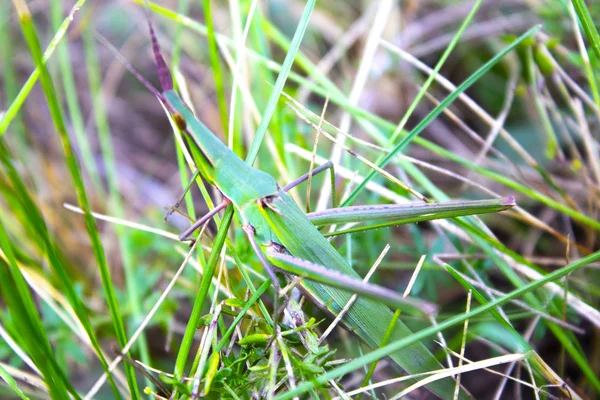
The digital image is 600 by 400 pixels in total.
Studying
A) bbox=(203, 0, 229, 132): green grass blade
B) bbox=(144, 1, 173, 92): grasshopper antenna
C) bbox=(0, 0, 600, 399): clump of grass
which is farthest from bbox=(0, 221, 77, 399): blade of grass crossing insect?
bbox=(203, 0, 229, 132): green grass blade

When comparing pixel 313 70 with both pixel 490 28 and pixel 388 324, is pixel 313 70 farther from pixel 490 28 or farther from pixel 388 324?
pixel 490 28

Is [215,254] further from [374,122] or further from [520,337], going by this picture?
[374,122]

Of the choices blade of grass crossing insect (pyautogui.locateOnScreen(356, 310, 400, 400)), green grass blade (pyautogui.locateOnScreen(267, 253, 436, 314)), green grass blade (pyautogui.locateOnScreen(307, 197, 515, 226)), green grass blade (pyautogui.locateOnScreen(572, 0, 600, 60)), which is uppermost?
green grass blade (pyautogui.locateOnScreen(572, 0, 600, 60))

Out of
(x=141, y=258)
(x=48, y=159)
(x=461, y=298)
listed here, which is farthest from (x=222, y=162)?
(x=48, y=159)

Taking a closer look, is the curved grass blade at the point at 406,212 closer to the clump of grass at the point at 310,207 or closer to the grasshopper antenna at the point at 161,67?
the clump of grass at the point at 310,207

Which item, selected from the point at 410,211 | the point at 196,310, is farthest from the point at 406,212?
the point at 196,310

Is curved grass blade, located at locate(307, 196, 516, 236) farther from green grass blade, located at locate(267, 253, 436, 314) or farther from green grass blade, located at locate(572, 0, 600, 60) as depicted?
green grass blade, located at locate(572, 0, 600, 60)

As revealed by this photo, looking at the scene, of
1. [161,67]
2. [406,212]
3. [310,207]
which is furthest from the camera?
[310,207]

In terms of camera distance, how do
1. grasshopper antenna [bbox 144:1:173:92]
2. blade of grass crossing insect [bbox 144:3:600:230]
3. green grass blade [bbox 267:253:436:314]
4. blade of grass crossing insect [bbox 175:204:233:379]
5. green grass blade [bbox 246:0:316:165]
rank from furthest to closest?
blade of grass crossing insect [bbox 144:3:600:230], green grass blade [bbox 246:0:316:165], grasshopper antenna [bbox 144:1:173:92], blade of grass crossing insect [bbox 175:204:233:379], green grass blade [bbox 267:253:436:314]
